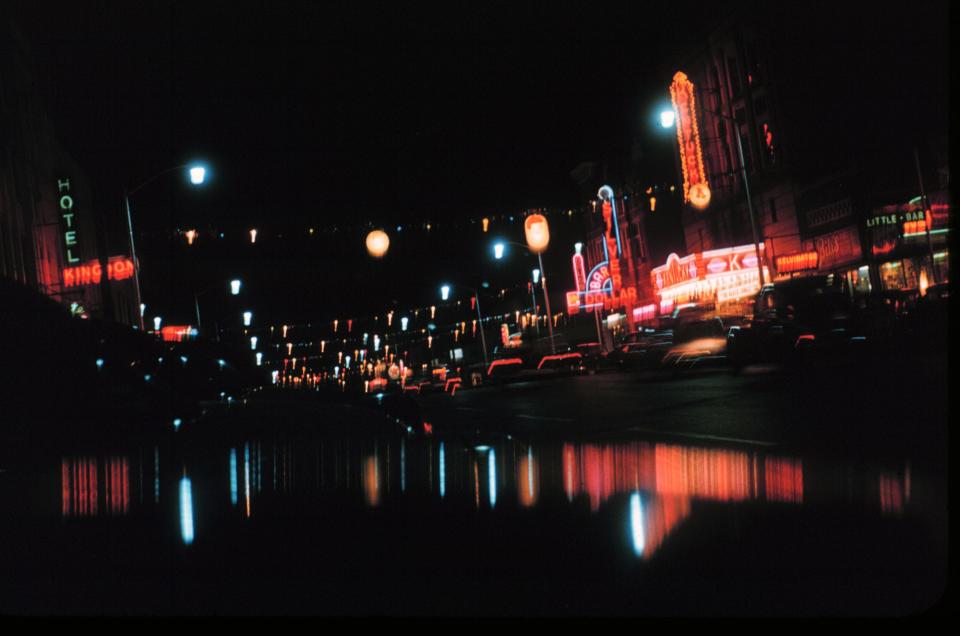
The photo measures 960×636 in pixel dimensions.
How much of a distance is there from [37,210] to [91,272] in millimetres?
3538

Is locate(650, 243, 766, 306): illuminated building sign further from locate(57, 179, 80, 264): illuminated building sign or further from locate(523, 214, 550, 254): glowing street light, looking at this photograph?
locate(57, 179, 80, 264): illuminated building sign

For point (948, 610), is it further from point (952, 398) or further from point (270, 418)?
point (270, 418)

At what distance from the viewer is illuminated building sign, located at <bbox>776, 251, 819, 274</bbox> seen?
48000 mm

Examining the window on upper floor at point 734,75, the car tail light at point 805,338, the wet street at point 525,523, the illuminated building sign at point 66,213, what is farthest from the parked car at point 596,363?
the wet street at point 525,523

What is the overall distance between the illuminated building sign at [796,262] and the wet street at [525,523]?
113ft

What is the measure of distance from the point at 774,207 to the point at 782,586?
49.6 meters

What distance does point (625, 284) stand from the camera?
3034 inches

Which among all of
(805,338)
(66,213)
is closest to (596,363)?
(805,338)

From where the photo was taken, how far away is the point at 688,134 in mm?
55938

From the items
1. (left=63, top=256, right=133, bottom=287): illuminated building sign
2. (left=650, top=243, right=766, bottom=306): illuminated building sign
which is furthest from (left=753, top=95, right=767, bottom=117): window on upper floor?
(left=63, top=256, right=133, bottom=287): illuminated building sign

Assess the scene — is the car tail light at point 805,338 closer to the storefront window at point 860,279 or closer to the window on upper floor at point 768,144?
the storefront window at point 860,279

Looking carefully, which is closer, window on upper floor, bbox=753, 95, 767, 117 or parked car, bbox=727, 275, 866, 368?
parked car, bbox=727, 275, 866, 368

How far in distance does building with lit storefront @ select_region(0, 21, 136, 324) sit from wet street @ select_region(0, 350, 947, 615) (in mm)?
22812

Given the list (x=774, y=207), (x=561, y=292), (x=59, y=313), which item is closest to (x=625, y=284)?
(x=774, y=207)
